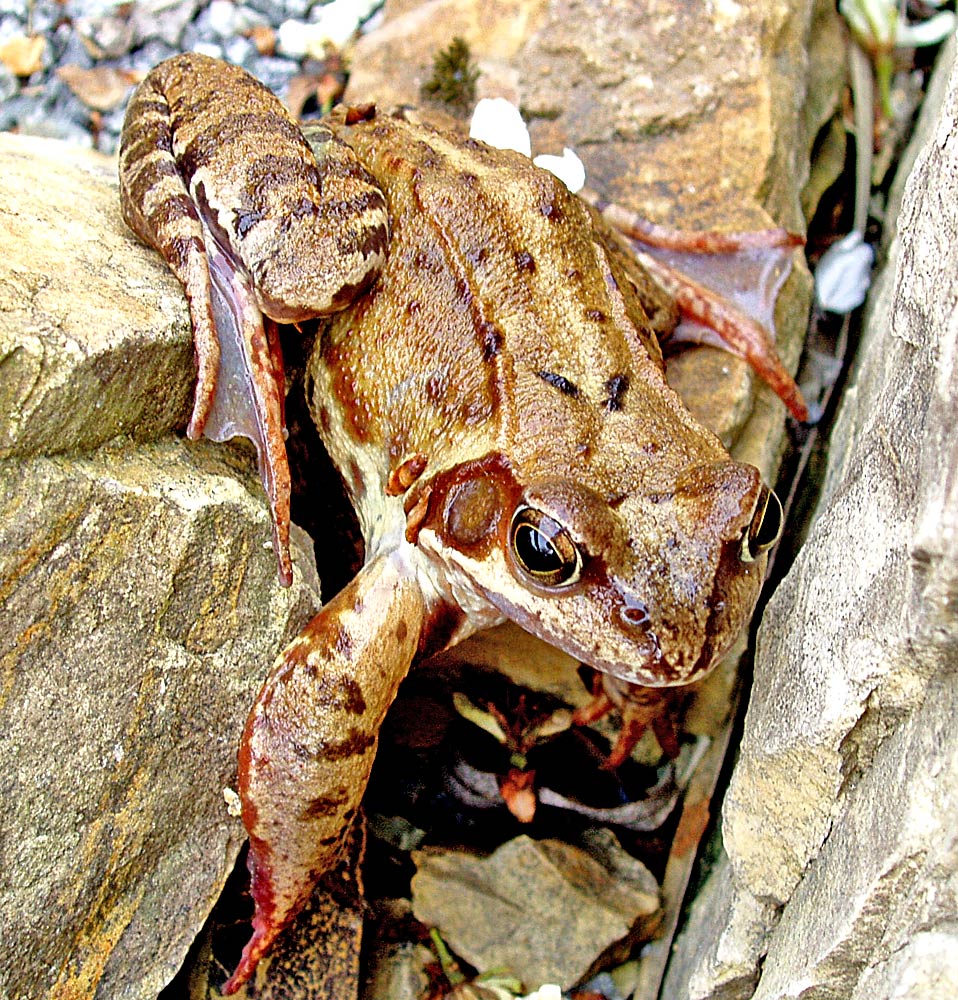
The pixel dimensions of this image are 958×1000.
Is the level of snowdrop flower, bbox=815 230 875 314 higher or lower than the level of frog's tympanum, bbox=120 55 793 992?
lower

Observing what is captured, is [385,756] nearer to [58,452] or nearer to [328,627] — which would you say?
[328,627]

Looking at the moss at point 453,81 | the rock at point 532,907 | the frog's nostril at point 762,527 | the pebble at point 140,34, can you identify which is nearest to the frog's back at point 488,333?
the frog's nostril at point 762,527

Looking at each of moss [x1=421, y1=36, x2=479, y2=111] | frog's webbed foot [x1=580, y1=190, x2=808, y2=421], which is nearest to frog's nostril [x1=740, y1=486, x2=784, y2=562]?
frog's webbed foot [x1=580, y1=190, x2=808, y2=421]

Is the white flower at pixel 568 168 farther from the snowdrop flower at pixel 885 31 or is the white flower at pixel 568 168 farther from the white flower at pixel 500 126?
the snowdrop flower at pixel 885 31

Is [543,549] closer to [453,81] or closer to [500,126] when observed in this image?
[500,126]

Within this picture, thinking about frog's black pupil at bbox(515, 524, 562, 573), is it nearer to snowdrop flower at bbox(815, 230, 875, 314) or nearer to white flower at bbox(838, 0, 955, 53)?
snowdrop flower at bbox(815, 230, 875, 314)

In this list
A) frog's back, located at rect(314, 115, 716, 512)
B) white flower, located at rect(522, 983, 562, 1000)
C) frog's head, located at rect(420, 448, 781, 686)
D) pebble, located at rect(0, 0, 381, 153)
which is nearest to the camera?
frog's head, located at rect(420, 448, 781, 686)
